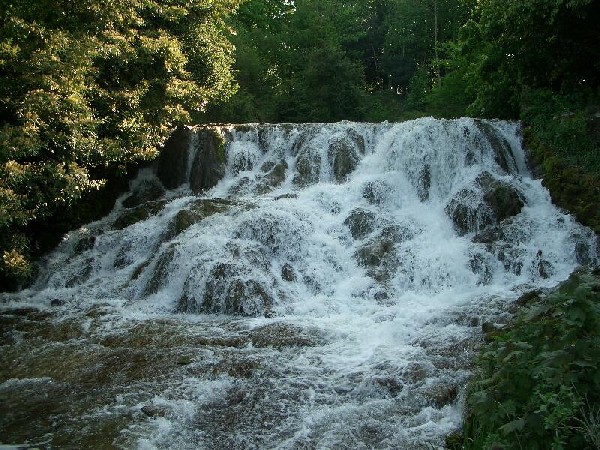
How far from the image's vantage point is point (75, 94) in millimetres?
10547

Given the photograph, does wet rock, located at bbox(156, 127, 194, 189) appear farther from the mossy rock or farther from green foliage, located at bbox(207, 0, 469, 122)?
green foliage, located at bbox(207, 0, 469, 122)

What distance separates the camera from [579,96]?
14.1 meters

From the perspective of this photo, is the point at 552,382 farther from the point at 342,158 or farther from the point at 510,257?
the point at 342,158

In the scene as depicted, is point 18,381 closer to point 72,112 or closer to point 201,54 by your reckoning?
point 72,112

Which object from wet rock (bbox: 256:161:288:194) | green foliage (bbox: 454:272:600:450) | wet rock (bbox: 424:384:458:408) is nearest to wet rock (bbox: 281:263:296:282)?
wet rock (bbox: 256:161:288:194)

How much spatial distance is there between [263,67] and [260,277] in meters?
20.9

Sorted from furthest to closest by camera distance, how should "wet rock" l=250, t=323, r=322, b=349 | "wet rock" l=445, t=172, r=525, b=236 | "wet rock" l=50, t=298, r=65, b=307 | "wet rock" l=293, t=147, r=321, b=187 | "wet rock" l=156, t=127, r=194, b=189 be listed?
"wet rock" l=156, t=127, r=194, b=189 → "wet rock" l=293, t=147, r=321, b=187 → "wet rock" l=445, t=172, r=525, b=236 → "wet rock" l=50, t=298, r=65, b=307 → "wet rock" l=250, t=323, r=322, b=349

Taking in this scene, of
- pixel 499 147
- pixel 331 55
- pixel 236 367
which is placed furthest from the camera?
pixel 331 55

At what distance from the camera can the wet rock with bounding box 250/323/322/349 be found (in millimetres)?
8116

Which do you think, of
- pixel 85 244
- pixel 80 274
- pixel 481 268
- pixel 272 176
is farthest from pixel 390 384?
pixel 272 176

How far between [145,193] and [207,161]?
6.99 ft

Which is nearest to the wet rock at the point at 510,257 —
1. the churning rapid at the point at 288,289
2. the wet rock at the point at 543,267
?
the churning rapid at the point at 288,289

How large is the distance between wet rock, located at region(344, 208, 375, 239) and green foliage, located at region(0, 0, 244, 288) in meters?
5.44

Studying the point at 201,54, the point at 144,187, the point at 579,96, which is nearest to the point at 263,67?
the point at 201,54
